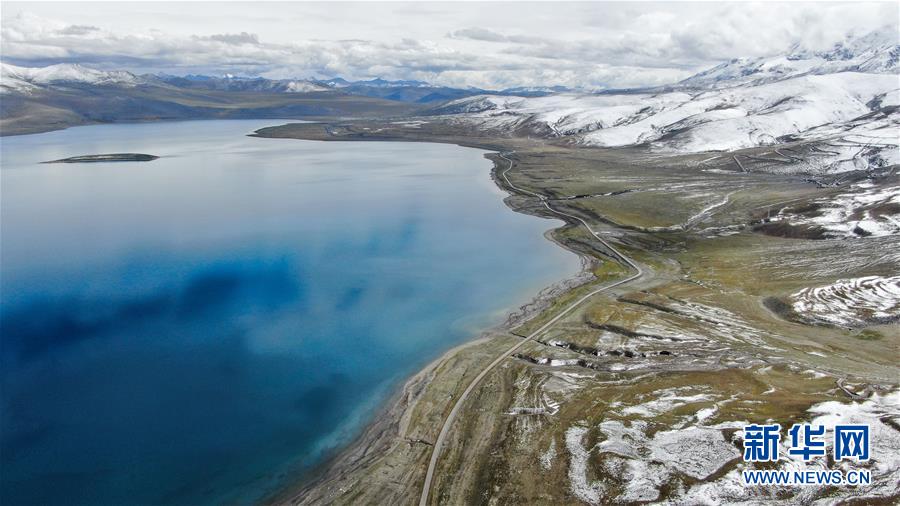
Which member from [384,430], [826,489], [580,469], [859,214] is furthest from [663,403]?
[859,214]

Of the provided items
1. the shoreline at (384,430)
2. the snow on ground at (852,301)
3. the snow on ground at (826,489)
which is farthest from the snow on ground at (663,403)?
the snow on ground at (852,301)

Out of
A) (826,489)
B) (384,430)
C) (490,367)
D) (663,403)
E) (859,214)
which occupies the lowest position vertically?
(384,430)

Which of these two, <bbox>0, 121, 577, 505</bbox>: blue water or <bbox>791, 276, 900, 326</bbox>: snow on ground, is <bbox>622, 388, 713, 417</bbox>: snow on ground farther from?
<bbox>791, 276, 900, 326</bbox>: snow on ground

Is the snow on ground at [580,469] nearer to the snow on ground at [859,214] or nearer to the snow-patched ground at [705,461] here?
the snow-patched ground at [705,461]

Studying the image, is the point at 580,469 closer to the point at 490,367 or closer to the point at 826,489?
the point at 826,489

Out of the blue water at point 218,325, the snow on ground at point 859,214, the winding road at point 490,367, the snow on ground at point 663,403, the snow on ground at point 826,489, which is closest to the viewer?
the snow on ground at point 826,489

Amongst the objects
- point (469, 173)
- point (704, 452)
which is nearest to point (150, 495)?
point (704, 452)

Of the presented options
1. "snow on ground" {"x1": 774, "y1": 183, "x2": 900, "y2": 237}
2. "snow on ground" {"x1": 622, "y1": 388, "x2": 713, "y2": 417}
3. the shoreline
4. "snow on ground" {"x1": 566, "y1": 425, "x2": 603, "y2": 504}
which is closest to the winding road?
the shoreline
